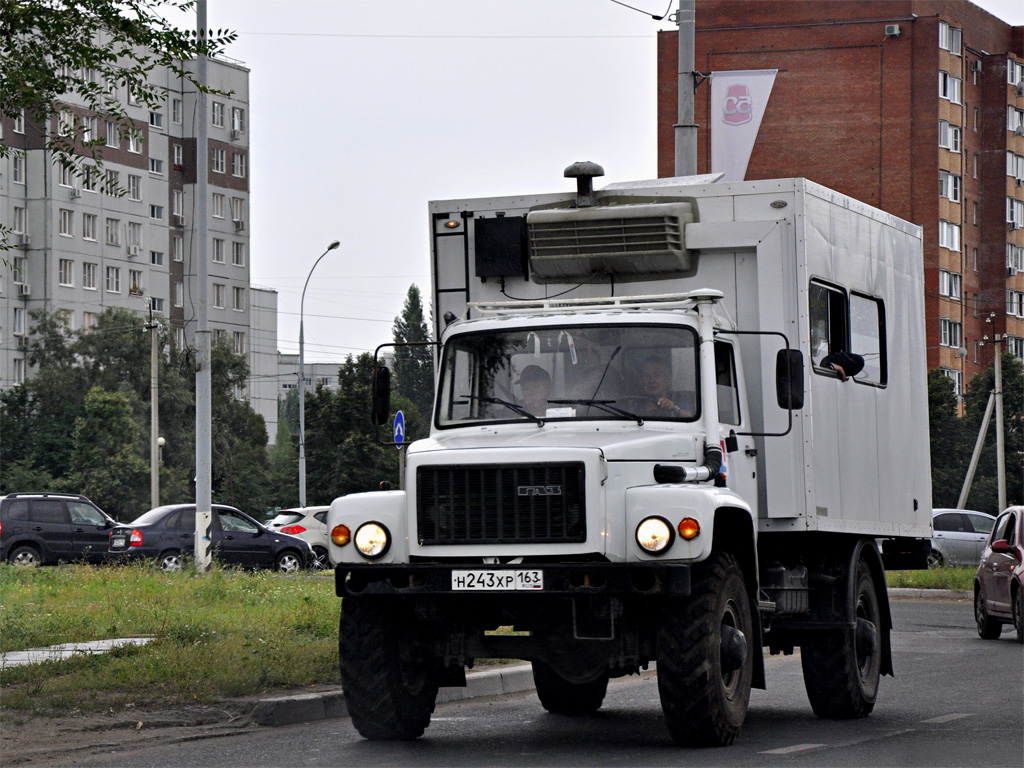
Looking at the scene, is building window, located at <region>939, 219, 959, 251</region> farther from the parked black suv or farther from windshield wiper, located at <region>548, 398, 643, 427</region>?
windshield wiper, located at <region>548, 398, 643, 427</region>

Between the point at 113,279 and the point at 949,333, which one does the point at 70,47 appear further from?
the point at 113,279

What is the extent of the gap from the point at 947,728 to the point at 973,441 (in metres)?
57.0

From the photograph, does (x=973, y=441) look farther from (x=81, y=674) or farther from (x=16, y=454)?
(x=81, y=674)

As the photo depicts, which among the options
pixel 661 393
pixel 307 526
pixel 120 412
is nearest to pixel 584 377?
pixel 661 393

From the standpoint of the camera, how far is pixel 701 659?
363 inches

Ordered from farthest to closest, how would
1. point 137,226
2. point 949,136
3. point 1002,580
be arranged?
point 137,226 → point 949,136 → point 1002,580

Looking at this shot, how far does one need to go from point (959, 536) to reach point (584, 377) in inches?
1156

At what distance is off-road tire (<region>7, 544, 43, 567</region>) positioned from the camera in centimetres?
3547

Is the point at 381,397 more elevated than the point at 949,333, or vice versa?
the point at 949,333

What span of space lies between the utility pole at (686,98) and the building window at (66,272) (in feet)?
240

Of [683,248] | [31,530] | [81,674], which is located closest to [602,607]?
[683,248]

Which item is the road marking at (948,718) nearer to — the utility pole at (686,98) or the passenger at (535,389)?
the passenger at (535,389)

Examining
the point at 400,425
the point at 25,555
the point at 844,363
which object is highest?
the point at 844,363

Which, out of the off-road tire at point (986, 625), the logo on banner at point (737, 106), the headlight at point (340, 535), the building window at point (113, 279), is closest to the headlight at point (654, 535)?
the headlight at point (340, 535)
